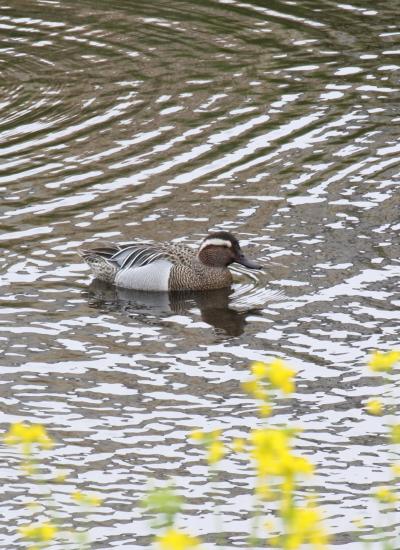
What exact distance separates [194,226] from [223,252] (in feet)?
4.90

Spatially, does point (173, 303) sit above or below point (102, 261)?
below

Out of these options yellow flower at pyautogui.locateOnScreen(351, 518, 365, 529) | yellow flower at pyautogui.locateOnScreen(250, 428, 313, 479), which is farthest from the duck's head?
yellow flower at pyautogui.locateOnScreen(250, 428, 313, 479)

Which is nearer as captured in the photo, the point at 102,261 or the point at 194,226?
the point at 102,261

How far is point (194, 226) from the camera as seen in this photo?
648 inches

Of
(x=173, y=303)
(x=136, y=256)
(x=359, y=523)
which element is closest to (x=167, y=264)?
(x=136, y=256)

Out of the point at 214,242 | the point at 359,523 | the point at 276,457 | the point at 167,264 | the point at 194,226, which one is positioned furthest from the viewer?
the point at 194,226

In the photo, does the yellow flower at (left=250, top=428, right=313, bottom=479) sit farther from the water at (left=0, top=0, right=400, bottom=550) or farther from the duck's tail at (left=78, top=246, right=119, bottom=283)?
the duck's tail at (left=78, top=246, right=119, bottom=283)

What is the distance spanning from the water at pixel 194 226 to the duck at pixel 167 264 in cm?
21

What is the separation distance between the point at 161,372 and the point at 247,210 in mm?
→ 4646

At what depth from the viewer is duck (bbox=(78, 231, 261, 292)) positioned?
1498cm

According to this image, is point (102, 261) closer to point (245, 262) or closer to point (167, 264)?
point (167, 264)

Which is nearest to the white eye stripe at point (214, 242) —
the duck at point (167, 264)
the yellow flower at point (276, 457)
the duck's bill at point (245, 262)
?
the duck at point (167, 264)

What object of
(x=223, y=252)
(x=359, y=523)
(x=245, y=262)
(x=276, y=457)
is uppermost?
(x=276, y=457)

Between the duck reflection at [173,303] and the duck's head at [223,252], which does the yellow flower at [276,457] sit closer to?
the duck reflection at [173,303]
